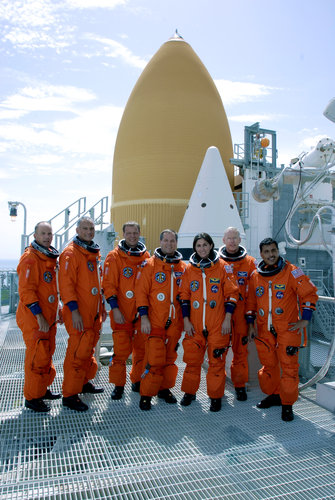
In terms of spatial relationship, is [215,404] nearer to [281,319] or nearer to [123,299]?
[281,319]

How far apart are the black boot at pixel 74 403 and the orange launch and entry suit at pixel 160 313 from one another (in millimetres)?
543

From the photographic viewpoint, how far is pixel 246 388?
13.0 feet

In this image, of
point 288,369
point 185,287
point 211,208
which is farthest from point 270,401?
point 211,208

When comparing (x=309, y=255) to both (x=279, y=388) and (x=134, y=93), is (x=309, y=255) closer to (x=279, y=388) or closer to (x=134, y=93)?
(x=134, y=93)

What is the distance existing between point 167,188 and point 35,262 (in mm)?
10306

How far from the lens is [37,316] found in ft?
10.6

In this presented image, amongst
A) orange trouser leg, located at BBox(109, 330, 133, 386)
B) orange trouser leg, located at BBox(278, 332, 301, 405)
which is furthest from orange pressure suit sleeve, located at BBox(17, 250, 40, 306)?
orange trouser leg, located at BBox(278, 332, 301, 405)

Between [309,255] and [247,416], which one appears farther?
[309,255]

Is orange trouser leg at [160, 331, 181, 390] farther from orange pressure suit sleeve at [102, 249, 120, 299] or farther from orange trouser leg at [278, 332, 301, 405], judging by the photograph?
orange trouser leg at [278, 332, 301, 405]

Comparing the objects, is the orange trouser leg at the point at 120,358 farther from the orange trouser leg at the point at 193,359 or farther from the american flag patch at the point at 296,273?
the american flag patch at the point at 296,273

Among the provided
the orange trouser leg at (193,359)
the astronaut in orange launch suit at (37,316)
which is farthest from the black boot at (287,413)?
the astronaut in orange launch suit at (37,316)

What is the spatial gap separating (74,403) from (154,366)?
30.8 inches

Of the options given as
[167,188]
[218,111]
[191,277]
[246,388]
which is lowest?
[246,388]

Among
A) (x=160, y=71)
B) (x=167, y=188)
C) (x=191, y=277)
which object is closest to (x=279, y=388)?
(x=191, y=277)
